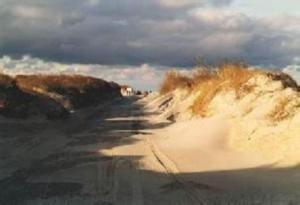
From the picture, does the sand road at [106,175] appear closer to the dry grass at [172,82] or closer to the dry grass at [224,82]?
the dry grass at [224,82]

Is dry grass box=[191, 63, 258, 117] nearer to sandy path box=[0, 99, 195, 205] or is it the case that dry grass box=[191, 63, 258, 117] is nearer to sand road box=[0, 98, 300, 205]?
sandy path box=[0, 99, 195, 205]

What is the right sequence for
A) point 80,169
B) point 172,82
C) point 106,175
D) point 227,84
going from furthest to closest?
point 172,82, point 227,84, point 80,169, point 106,175

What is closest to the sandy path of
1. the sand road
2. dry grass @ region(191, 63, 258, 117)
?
the sand road

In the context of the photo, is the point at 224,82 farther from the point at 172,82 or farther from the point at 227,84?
the point at 172,82

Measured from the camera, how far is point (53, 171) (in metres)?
22.0

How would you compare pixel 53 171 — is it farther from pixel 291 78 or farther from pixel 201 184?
pixel 291 78

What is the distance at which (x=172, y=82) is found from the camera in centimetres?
7012

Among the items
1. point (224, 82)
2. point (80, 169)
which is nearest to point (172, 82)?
point (224, 82)

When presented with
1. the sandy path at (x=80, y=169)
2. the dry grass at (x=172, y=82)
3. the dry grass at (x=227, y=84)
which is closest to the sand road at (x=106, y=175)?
the sandy path at (x=80, y=169)

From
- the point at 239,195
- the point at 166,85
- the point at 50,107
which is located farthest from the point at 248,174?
the point at 166,85

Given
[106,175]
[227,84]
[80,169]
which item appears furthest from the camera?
[227,84]

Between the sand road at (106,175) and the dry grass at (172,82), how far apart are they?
106 ft

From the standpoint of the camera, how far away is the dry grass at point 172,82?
65.0 meters

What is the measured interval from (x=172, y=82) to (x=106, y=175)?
49.4m
